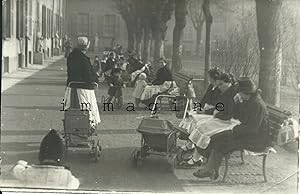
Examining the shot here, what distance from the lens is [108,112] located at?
14.9 feet

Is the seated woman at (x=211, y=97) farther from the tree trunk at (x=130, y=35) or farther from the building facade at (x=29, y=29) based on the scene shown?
the building facade at (x=29, y=29)

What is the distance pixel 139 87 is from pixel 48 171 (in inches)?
32.0

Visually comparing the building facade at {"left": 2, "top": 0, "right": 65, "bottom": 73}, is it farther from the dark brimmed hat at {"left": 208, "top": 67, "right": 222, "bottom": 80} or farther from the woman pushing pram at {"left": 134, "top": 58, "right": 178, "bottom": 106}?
the dark brimmed hat at {"left": 208, "top": 67, "right": 222, "bottom": 80}

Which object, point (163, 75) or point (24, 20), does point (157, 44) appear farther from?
point (24, 20)

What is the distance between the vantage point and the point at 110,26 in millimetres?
4617

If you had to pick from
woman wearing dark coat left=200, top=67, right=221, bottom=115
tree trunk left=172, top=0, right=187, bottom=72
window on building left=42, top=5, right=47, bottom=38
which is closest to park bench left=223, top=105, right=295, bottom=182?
woman wearing dark coat left=200, top=67, right=221, bottom=115

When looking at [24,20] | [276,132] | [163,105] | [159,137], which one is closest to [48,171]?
[159,137]

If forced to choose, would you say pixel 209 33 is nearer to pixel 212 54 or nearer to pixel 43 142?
pixel 212 54

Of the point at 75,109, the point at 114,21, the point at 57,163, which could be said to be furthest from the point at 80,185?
the point at 114,21

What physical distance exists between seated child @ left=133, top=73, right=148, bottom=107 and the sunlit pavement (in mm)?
52

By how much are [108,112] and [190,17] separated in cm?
83

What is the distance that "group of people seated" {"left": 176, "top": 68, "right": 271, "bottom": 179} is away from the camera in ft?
14.6

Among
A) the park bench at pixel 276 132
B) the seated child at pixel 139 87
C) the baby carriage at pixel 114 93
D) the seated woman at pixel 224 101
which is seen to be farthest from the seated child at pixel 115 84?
the park bench at pixel 276 132

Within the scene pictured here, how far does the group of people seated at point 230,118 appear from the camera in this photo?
446cm
